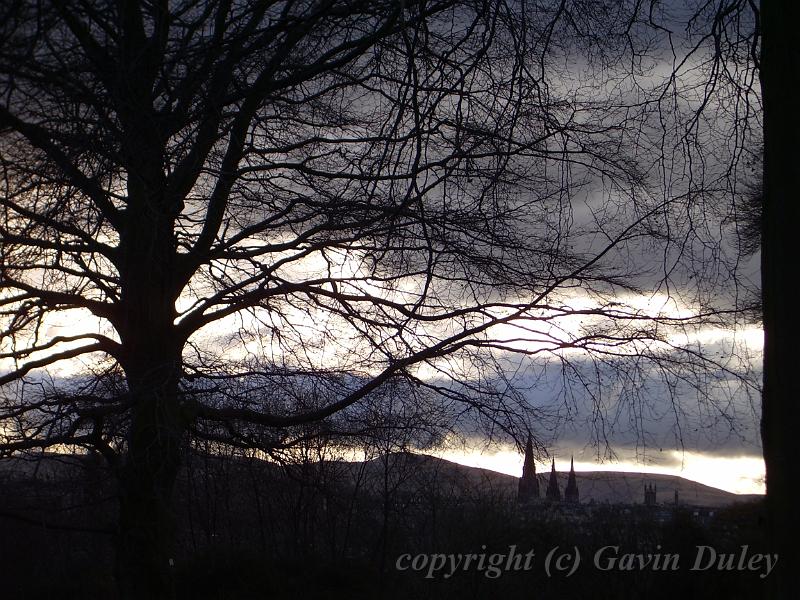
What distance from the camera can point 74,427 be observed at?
6.62 m

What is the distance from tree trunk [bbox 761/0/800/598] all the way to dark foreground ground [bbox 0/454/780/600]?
5989 millimetres

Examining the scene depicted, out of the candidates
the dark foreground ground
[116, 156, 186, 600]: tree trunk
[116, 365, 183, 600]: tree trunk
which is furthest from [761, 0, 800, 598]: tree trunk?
the dark foreground ground

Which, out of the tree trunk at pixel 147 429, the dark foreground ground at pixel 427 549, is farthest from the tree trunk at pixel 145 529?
the dark foreground ground at pixel 427 549

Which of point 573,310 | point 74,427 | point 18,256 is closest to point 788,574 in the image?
point 573,310

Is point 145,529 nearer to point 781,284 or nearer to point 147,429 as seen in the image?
point 147,429

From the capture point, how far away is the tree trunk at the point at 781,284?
10.8ft

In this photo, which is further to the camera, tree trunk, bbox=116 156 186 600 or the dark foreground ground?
the dark foreground ground

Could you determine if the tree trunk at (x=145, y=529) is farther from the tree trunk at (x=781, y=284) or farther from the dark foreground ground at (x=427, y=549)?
the tree trunk at (x=781, y=284)

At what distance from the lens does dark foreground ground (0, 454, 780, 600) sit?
34.7 ft

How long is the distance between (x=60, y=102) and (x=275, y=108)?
4004 mm

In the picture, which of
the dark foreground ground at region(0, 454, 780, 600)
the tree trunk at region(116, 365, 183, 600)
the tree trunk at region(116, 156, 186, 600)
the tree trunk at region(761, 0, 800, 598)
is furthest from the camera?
the dark foreground ground at region(0, 454, 780, 600)

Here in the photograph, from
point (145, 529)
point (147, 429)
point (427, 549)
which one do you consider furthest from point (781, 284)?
point (427, 549)

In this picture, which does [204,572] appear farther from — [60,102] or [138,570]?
[60,102]

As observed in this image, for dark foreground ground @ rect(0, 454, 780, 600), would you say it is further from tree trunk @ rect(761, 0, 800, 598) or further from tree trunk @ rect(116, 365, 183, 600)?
tree trunk @ rect(761, 0, 800, 598)
